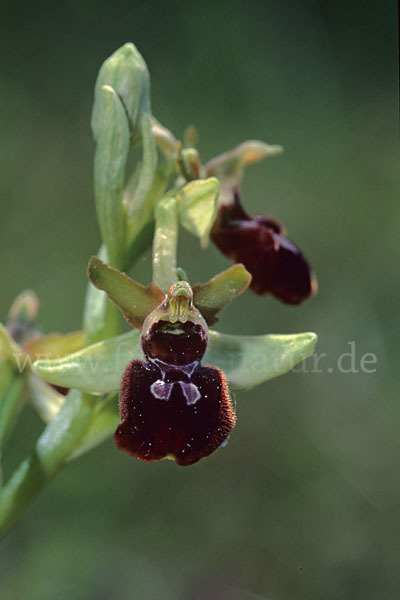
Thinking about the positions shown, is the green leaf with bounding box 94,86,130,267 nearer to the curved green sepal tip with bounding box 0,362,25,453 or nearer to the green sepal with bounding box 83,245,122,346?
the green sepal with bounding box 83,245,122,346

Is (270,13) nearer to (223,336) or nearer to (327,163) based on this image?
(327,163)

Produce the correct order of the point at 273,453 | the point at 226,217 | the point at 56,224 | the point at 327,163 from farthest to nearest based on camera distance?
the point at 327,163, the point at 56,224, the point at 273,453, the point at 226,217

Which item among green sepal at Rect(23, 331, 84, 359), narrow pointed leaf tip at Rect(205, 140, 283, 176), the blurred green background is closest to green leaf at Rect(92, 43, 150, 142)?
narrow pointed leaf tip at Rect(205, 140, 283, 176)

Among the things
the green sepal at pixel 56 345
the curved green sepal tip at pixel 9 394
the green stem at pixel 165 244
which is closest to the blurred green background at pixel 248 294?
the green sepal at pixel 56 345

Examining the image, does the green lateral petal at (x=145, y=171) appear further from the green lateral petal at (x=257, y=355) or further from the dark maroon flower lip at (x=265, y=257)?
the green lateral petal at (x=257, y=355)

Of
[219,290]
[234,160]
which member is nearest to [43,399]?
[219,290]

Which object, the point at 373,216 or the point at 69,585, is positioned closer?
the point at 69,585

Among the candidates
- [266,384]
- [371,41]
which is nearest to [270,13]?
[371,41]
